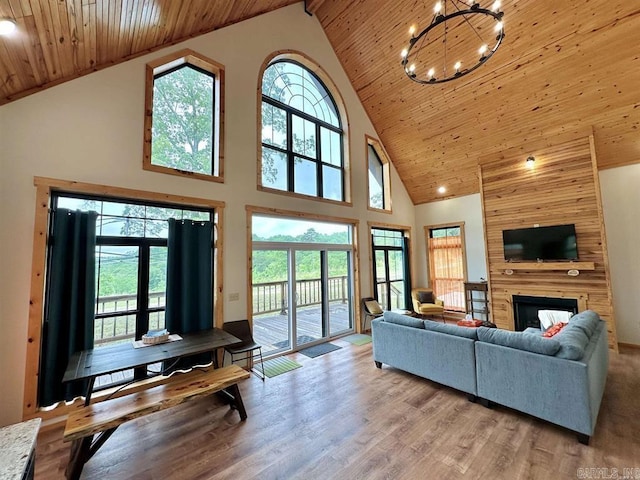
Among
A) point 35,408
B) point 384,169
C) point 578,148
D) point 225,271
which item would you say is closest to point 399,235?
point 384,169

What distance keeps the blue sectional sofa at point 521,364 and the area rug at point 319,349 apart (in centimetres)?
135

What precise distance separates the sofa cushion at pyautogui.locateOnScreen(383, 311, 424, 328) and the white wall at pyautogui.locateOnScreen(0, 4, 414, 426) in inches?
82.9

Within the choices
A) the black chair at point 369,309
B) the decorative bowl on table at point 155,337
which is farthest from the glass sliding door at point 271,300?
the black chair at point 369,309

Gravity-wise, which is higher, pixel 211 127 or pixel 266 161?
pixel 211 127

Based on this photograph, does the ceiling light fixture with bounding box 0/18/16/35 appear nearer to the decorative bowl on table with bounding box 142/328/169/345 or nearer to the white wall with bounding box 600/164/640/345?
the decorative bowl on table with bounding box 142/328/169/345

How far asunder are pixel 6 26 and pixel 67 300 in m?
2.38

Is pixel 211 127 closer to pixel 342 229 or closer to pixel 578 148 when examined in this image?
pixel 342 229

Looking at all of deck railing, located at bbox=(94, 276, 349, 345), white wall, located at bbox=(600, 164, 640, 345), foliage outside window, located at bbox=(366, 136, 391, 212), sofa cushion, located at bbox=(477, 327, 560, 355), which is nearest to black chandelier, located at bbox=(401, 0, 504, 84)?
foliage outside window, located at bbox=(366, 136, 391, 212)

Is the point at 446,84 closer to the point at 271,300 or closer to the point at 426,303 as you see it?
the point at 426,303

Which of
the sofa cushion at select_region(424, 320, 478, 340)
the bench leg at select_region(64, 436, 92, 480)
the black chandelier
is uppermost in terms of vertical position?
the black chandelier

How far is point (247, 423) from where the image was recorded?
276 cm

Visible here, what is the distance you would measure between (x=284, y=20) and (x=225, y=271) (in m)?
4.61

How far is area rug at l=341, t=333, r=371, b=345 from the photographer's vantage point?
17.2ft

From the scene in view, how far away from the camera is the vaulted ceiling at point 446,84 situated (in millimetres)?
2596
